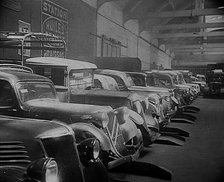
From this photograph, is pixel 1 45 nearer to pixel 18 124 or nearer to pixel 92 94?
pixel 92 94

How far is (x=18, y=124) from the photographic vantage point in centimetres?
206

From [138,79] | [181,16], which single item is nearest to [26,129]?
[138,79]

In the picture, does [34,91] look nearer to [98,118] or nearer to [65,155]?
[98,118]

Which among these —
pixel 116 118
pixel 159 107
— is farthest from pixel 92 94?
pixel 159 107

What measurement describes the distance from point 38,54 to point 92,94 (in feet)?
9.40

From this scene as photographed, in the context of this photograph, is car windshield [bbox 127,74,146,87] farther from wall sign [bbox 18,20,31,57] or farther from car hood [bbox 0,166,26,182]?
car hood [bbox 0,166,26,182]

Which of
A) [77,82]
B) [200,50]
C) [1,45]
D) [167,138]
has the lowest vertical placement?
[167,138]

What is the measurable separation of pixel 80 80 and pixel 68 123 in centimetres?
174

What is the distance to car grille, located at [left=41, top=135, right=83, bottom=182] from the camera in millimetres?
1999

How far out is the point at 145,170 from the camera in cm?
349

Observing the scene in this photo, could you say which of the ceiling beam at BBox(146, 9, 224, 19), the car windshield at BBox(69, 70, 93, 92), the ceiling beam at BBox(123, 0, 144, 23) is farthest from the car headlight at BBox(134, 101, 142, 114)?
the ceiling beam at BBox(123, 0, 144, 23)

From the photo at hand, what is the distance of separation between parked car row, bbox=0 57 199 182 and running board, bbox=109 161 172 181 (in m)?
0.15

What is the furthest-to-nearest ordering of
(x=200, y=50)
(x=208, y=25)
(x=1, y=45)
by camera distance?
(x=200, y=50), (x=208, y=25), (x=1, y=45)

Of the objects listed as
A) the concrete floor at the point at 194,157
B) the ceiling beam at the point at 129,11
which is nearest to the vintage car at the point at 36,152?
the concrete floor at the point at 194,157
